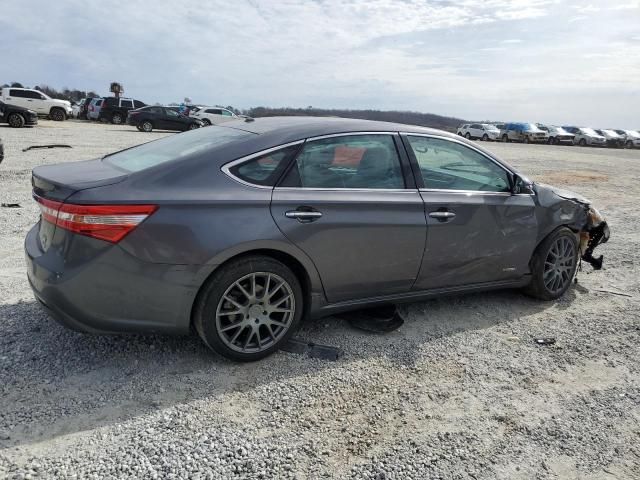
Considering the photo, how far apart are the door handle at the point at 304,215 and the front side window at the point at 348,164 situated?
0.64 ft

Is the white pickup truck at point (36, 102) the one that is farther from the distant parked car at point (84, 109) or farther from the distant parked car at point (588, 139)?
the distant parked car at point (588, 139)

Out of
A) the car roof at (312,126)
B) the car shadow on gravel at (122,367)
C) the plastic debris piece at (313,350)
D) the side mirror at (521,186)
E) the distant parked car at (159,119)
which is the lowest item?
the car shadow on gravel at (122,367)

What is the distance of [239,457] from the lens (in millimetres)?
2520

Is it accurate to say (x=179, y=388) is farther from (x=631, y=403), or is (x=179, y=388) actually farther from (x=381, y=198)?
(x=631, y=403)

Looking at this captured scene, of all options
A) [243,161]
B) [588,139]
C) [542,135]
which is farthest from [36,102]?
[588,139]

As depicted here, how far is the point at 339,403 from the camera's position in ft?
9.96

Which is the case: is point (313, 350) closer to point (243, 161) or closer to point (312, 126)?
point (243, 161)

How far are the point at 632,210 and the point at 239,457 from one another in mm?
9983

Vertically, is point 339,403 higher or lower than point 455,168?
lower

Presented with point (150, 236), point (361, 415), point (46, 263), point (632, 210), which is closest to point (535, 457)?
point (361, 415)

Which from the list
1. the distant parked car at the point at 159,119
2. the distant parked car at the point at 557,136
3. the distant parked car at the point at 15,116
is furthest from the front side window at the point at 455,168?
the distant parked car at the point at 557,136

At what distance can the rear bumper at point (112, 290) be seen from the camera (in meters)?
2.92

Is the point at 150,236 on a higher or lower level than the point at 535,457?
higher

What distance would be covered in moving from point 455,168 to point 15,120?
2367 centimetres
